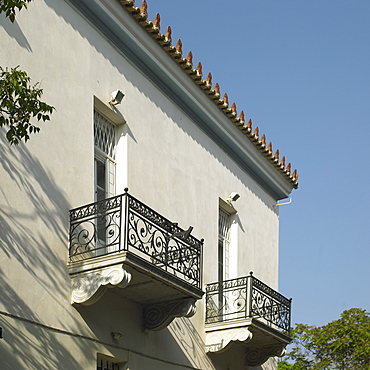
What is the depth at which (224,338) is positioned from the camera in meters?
15.2

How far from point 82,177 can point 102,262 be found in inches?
62.6

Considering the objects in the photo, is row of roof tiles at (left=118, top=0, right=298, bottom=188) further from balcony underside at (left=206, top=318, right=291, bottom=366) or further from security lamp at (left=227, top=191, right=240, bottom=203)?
balcony underside at (left=206, top=318, right=291, bottom=366)

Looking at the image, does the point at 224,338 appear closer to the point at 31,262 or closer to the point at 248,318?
the point at 248,318

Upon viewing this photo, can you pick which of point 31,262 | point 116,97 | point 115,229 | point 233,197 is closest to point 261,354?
point 233,197

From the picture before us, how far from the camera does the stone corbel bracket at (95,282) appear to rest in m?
11.1

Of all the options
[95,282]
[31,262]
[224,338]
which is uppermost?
[31,262]

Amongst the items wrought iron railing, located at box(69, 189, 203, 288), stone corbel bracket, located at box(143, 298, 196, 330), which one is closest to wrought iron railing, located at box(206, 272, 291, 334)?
stone corbel bracket, located at box(143, 298, 196, 330)

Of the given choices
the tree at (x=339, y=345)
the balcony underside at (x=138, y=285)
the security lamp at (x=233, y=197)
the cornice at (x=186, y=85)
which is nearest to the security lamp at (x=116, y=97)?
the cornice at (x=186, y=85)

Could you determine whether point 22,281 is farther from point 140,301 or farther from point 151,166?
point 151,166

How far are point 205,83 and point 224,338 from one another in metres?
5.06

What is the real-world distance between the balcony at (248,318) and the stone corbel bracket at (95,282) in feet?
14.4

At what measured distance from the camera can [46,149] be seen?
37.7 feet

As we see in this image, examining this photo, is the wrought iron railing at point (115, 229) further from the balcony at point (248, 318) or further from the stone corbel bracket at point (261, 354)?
the stone corbel bracket at point (261, 354)

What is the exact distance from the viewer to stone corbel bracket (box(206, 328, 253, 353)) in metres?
15.1
